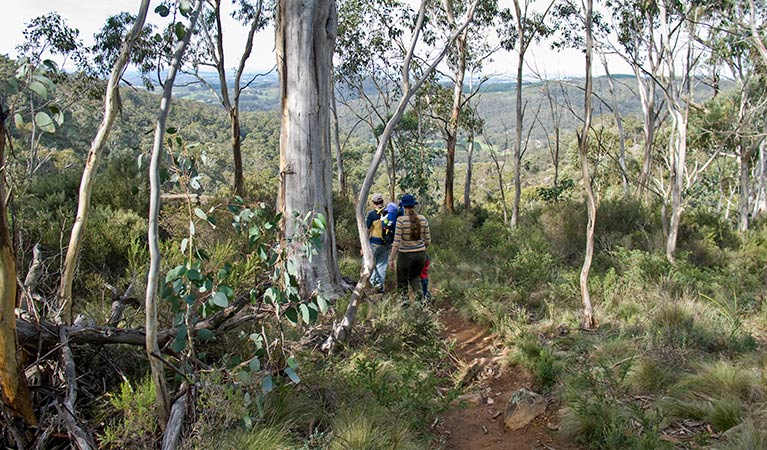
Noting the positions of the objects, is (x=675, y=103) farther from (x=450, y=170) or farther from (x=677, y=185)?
(x=450, y=170)

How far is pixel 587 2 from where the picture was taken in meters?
5.41

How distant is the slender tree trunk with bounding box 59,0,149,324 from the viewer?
2.61 m

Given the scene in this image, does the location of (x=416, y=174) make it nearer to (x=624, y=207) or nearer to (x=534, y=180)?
(x=624, y=207)

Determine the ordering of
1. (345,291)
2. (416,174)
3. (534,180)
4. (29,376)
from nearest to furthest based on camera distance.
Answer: (29,376) → (345,291) → (416,174) → (534,180)

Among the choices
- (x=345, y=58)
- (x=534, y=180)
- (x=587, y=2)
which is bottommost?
(x=534, y=180)

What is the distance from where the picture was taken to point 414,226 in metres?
6.50

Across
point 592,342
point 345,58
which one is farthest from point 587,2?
Answer: point 345,58

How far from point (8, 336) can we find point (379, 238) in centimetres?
497

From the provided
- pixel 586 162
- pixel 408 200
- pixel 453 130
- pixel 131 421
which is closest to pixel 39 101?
pixel 131 421

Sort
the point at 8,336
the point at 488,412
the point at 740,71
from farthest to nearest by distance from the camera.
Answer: the point at 740,71
the point at 488,412
the point at 8,336

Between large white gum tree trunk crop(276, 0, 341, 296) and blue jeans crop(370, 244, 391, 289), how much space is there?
1.32m

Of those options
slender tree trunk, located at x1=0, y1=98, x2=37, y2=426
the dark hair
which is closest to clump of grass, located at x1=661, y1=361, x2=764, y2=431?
the dark hair

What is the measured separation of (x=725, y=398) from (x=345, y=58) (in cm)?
1862

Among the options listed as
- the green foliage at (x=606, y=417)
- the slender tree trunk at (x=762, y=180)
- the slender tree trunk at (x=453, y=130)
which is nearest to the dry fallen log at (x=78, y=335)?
the green foliage at (x=606, y=417)
